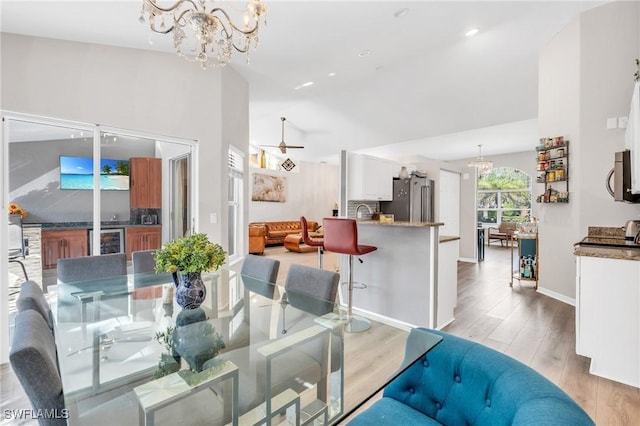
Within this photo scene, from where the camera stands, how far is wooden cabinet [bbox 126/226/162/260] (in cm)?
339

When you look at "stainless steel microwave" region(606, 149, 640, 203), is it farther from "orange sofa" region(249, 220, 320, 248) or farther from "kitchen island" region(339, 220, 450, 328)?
"orange sofa" region(249, 220, 320, 248)

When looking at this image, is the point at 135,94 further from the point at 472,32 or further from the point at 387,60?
the point at 472,32

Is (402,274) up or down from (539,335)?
up

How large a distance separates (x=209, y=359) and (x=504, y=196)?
428 inches

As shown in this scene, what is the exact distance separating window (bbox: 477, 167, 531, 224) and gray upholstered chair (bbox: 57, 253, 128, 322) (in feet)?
31.7

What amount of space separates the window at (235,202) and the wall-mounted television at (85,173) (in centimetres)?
144

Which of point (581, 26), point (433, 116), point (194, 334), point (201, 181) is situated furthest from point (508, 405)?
point (433, 116)

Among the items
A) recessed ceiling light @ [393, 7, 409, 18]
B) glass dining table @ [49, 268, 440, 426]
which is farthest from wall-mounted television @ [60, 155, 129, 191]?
recessed ceiling light @ [393, 7, 409, 18]

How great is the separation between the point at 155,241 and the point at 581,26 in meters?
5.75

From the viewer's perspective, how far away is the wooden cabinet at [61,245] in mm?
2904

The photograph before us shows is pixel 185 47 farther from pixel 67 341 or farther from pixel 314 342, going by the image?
pixel 314 342

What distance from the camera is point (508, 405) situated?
2.75ft

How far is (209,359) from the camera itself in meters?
1.32

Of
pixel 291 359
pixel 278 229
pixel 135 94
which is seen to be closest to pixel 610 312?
pixel 291 359
